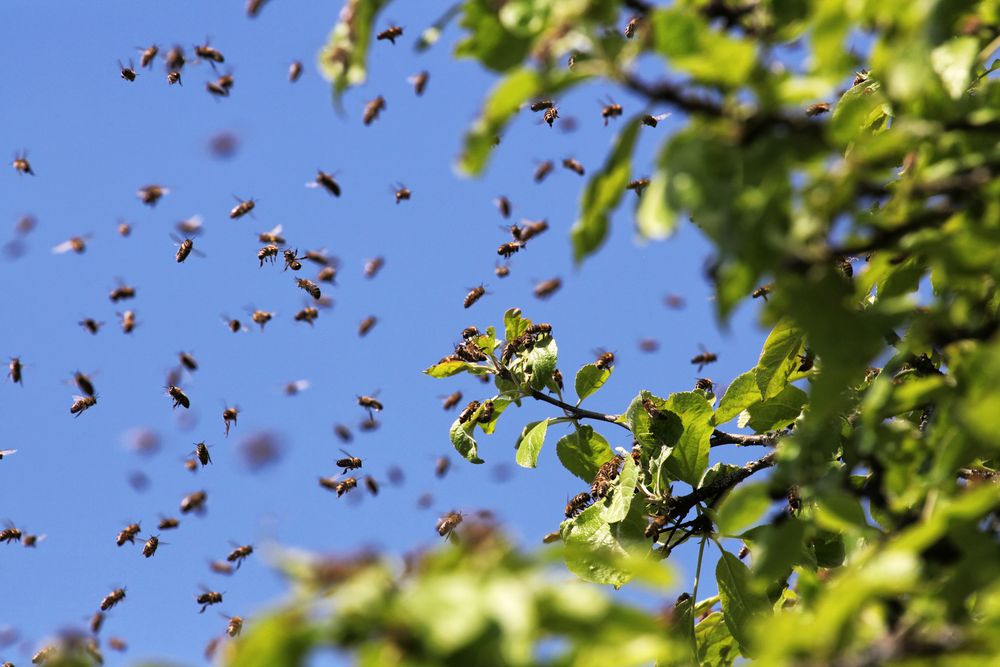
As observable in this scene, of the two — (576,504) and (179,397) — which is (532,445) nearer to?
(576,504)

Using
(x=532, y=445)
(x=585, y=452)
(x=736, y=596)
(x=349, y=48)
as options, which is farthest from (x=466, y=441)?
(x=349, y=48)

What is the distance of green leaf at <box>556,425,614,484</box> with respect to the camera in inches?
230

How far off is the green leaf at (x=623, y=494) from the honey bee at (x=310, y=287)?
539 centimetres

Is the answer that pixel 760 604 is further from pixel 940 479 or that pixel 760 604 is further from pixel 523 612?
pixel 523 612

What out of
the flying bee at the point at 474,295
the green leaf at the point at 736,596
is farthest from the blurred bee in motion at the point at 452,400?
the green leaf at the point at 736,596

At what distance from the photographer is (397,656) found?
71.4 inches

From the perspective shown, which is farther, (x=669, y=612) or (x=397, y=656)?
(x=669, y=612)

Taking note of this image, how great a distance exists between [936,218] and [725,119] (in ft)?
2.16

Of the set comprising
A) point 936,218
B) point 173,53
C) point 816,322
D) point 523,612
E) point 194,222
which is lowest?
point 523,612

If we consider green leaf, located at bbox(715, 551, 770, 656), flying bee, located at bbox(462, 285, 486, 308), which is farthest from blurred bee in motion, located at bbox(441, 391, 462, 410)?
green leaf, located at bbox(715, 551, 770, 656)

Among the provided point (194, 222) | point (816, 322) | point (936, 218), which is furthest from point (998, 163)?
point (194, 222)

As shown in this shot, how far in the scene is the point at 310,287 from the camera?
10109 mm

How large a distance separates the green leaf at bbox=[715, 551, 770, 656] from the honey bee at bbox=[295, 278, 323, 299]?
19.5ft

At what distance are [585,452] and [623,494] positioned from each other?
2.16 ft
